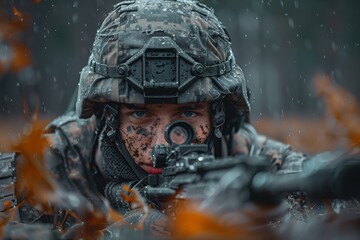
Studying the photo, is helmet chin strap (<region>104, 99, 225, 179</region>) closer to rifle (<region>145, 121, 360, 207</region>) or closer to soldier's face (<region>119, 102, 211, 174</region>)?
soldier's face (<region>119, 102, 211, 174</region>)

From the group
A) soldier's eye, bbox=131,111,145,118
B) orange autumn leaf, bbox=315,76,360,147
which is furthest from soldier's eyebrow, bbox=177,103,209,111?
orange autumn leaf, bbox=315,76,360,147

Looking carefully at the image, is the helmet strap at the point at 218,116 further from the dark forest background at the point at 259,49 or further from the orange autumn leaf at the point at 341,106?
the dark forest background at the point at 259,49

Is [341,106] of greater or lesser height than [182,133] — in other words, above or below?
below

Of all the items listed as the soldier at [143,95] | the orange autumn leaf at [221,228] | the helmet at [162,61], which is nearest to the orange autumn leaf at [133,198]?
the soldier at [143,95]

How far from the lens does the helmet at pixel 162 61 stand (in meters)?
4.05

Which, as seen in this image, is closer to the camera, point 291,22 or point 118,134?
point 118,134

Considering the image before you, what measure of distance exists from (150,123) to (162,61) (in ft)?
1.08

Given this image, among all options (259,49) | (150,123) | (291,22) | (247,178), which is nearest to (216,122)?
(150,123)

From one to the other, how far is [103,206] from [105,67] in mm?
799

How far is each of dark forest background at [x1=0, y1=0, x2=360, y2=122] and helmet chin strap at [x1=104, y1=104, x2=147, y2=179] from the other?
11.0 meters

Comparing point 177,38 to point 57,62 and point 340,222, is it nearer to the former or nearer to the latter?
point 340,222

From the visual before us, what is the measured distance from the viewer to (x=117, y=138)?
430 cm

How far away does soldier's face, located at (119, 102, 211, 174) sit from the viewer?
4066 mm

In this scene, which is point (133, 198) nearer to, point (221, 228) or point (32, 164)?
point (32, 164)
